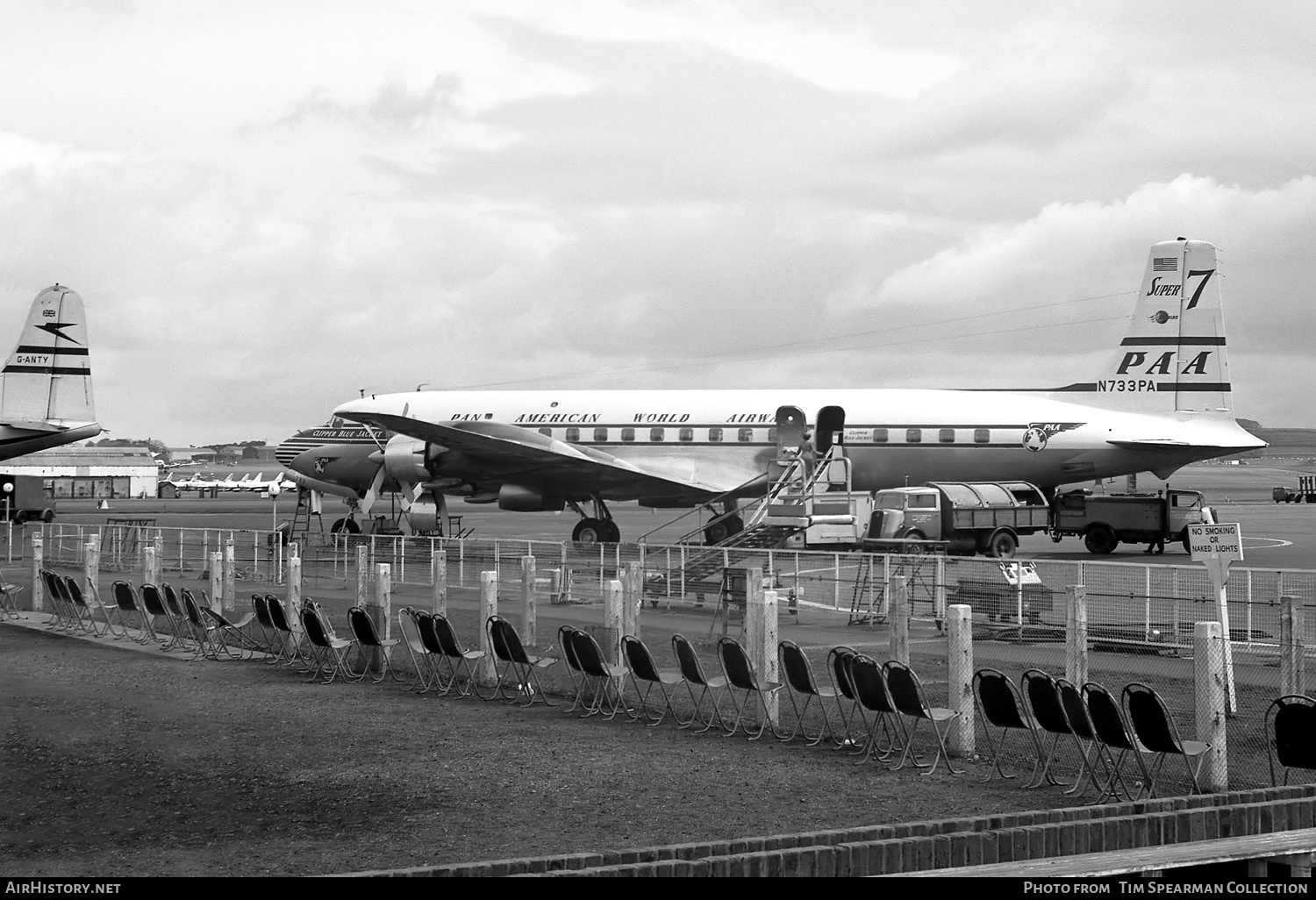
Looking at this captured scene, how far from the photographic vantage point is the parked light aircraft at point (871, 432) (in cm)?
3741

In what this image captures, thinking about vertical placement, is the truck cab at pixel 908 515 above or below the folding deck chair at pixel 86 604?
above

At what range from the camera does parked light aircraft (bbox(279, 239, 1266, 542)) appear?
37.4 m

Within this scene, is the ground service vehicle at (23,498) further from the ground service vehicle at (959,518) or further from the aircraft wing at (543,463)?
the ground service vehicle at (959,518)

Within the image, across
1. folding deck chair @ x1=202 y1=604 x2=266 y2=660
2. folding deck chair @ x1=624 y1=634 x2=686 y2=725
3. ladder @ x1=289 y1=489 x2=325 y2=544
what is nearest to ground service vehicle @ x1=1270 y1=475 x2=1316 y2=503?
ladder @ x1=289 y1=489 x2=325 y2=544

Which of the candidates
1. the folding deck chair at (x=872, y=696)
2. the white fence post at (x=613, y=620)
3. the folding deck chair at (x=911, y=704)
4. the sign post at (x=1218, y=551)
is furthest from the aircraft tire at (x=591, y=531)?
the folding deck chair at (x=911, y=704)

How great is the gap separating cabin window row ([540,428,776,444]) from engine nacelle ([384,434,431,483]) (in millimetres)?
3488

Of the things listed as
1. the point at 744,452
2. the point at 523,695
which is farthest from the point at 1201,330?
the point at 523,695

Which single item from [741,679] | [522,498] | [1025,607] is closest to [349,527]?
[522,498]

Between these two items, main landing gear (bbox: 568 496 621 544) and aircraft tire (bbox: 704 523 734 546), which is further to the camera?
main landing gear (bbox: 568 496 621 544)

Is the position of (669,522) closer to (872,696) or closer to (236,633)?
(236,633)

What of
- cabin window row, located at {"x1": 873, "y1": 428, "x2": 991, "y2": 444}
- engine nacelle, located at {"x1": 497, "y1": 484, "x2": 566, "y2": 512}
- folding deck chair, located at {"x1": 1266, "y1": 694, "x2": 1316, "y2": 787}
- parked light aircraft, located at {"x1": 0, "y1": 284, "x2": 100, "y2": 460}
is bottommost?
folding deck chair, located at {"x1": 1266, "y1": 694, "x2": 1316, "y2": 787}

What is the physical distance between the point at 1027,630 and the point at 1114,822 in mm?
10068

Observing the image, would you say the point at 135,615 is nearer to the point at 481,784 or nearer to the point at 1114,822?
the point at 481,784

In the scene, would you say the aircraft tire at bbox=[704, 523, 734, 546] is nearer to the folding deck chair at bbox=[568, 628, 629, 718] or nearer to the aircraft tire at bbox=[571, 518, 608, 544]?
the aircraft tire at bbox=[571, 518, 608, 544]
